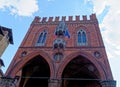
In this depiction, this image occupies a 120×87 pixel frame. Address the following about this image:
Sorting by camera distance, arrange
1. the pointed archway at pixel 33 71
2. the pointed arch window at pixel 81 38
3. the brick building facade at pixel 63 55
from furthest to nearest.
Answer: the pointed arch window at pixel 81 38 → the pointed archway at pixel 33 71 → the brick building facade at pixel 63 55

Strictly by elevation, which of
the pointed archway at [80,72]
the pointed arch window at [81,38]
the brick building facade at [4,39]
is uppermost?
the pointed arch window at [81,38]

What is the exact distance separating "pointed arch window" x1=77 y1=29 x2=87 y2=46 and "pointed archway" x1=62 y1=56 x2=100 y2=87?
157 cm

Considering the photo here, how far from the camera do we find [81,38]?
56.1ft

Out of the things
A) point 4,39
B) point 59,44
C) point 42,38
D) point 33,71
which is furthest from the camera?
point 42,38

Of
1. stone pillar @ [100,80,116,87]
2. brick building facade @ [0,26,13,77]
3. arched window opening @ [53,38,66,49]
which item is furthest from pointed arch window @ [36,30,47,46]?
stone pillar @ [100,80,116,87]

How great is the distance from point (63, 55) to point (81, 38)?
2856 millimetres

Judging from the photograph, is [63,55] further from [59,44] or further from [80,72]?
[80,72]

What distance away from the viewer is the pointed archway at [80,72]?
15.8 meters

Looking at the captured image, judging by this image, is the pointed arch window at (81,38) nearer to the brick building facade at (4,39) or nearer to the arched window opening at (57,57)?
the arched window opening at (57,57)

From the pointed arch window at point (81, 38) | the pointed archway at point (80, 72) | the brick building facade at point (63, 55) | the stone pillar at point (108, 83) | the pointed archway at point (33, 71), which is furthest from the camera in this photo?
the pointed arch window at point (81, 38)

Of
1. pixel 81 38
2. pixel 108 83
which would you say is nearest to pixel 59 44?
pixel 81 38

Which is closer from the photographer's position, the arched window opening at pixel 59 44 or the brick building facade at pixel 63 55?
the brick building facade at pixel 63 55

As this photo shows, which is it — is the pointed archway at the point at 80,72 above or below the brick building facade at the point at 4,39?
below

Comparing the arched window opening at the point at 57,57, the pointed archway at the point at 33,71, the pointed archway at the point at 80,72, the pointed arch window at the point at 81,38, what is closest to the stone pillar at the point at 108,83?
the pointed archway at the point at 80,72
